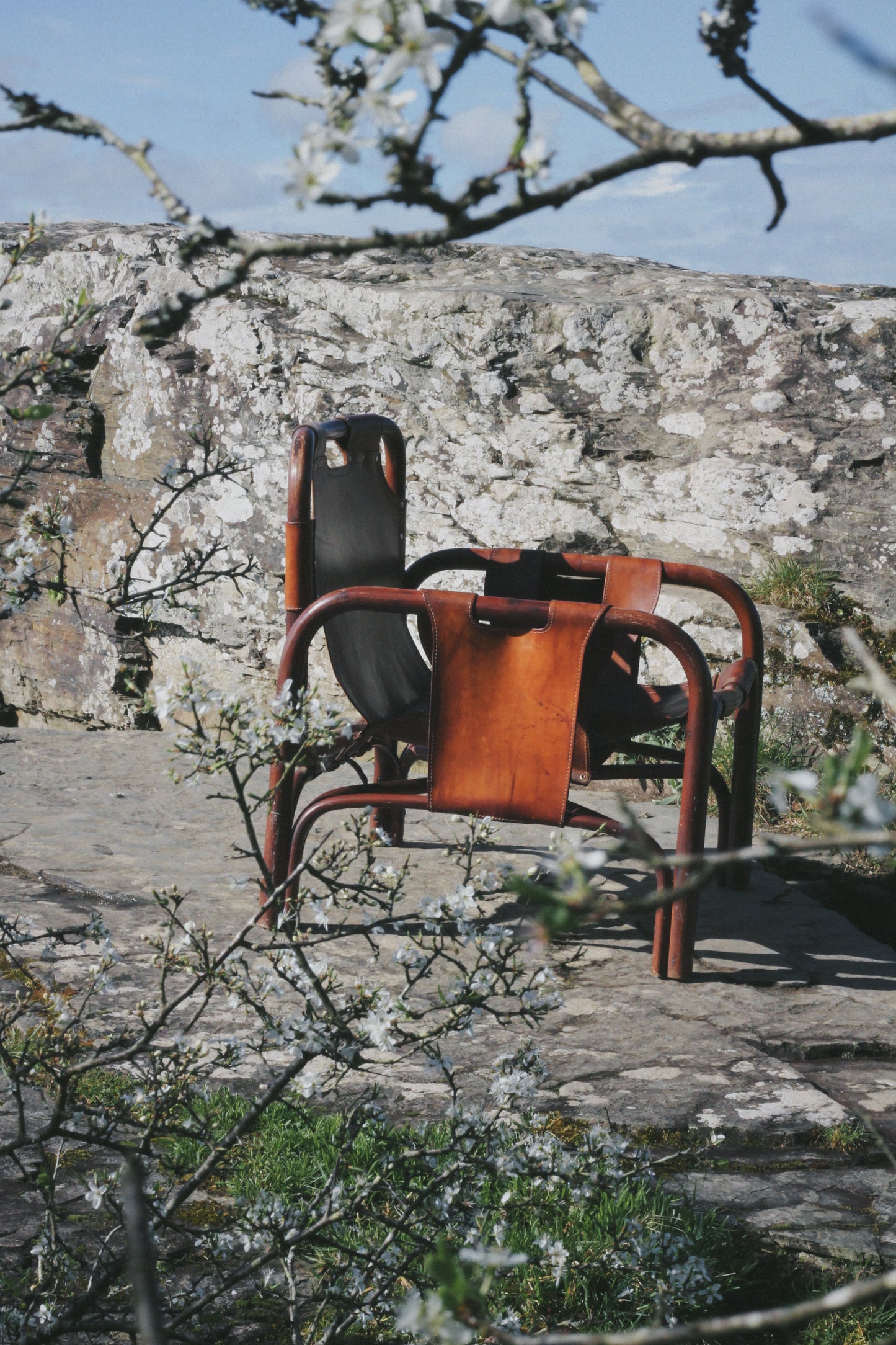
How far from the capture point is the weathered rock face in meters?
4.56

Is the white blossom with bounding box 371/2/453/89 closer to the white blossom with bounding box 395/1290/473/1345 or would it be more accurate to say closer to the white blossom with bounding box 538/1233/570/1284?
the white blossom with bounding box 395/1290/473/1345

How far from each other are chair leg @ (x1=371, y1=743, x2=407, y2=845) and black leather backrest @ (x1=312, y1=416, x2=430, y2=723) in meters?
0.21

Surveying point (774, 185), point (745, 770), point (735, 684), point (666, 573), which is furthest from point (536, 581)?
point (774, 185)

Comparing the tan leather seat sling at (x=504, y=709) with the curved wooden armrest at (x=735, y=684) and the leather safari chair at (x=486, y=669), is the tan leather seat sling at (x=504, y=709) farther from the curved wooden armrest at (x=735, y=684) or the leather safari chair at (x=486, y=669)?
the curved wooden armrest at (x=735, y=684)

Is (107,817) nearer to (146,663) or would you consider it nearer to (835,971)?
(146,663)

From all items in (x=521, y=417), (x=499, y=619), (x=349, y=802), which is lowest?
(x=349, y=802)

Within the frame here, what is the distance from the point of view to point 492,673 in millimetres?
2926

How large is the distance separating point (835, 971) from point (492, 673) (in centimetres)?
115

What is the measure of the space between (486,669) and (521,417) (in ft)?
6.94

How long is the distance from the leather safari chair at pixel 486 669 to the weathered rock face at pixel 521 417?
3.38 ft

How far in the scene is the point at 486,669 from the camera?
293 cm

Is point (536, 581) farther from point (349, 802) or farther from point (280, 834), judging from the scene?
point (280, 834)

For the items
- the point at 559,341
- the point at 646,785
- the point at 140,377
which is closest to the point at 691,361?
the point at 559,341

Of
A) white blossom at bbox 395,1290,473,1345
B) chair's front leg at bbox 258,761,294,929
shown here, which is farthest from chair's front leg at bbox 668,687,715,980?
white blossom at bbox 395,1290,473,1345
